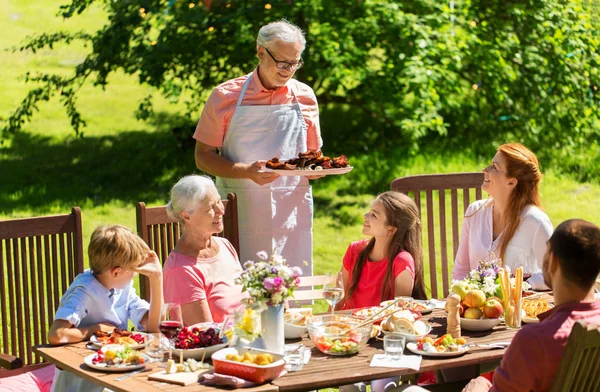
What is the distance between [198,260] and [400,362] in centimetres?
125

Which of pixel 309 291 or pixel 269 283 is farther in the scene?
pixel 309 291

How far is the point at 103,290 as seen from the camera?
4160 millimetres

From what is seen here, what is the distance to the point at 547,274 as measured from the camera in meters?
3.33

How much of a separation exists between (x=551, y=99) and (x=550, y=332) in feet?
22.6

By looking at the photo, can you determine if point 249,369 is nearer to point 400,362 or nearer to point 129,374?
point 129,374

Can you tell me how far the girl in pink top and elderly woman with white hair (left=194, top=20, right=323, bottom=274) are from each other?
594 mm

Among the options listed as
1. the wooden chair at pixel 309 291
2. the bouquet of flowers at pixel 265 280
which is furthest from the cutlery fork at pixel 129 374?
the wooden chair at pixel 309 291

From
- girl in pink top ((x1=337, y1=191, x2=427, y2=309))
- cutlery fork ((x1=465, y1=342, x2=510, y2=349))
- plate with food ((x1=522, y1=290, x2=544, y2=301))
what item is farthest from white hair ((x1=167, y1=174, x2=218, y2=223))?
plate with food ((x1=522, y1=290, x2=544, y2=301))

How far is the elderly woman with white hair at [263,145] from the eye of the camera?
5.17 m

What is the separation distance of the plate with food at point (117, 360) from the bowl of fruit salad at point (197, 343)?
0.14m

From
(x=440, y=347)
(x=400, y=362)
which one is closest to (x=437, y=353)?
(x=440, y=347)

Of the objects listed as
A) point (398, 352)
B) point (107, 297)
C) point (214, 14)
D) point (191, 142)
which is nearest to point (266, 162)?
point (107, 297)

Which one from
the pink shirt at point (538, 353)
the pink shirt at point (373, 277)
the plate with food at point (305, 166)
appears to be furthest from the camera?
the plate with food at point (305, 166)

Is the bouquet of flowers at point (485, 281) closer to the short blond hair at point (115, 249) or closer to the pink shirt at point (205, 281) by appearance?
the pink shirt at point (205, 281)
